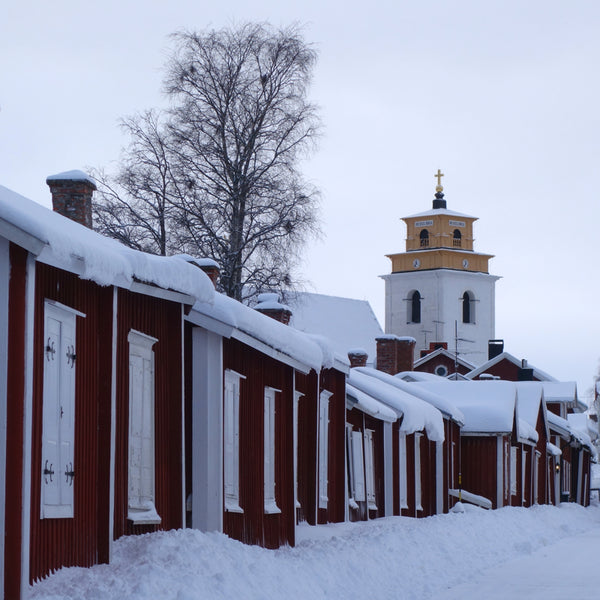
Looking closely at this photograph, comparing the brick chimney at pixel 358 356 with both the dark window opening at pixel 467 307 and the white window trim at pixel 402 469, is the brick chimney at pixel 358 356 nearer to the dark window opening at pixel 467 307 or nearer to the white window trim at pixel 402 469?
the white window trim at pixel 402 469

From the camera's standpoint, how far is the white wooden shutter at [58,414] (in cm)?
1073

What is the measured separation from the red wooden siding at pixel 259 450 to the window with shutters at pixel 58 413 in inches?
175

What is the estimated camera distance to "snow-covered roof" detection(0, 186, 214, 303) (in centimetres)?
976

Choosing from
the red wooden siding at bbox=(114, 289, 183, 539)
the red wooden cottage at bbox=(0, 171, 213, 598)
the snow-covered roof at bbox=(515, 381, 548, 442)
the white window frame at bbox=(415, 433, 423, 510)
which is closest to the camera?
the red wooden cottage at bbox=(0, 171, 213, 598)

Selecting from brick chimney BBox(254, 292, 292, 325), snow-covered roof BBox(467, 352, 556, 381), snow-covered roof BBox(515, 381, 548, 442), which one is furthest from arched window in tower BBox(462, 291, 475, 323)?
brick chimney BBox(254, 292, 292, 325)

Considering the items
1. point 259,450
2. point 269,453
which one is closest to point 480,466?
point 269,453

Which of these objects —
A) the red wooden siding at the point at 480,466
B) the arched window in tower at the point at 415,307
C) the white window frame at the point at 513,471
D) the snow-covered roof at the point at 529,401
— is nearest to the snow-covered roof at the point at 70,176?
the red wooden siding at the point at 480,466

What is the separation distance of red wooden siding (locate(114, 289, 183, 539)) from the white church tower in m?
90.9

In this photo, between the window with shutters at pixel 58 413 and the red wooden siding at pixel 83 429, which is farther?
the window with shutters at pixel 58 413

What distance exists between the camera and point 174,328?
47.1 feet

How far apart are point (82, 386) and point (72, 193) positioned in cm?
397

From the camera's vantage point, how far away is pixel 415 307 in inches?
4267

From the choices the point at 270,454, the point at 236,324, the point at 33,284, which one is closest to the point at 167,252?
the point at 270,454

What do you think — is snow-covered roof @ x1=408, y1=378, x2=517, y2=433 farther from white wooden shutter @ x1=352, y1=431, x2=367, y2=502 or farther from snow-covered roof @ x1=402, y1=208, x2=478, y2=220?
snow-covered roof @ x1=402, y1=208, x2=478, y2=220
